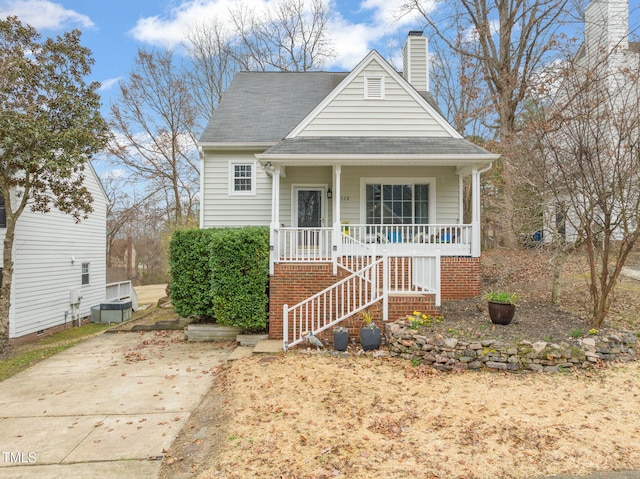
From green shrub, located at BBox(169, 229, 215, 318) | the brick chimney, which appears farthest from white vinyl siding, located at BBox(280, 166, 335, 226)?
the brick chimney

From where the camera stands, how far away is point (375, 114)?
34.3 ft

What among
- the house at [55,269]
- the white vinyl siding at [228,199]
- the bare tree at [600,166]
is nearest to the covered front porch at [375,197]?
the white vinyl siding at [228,199]

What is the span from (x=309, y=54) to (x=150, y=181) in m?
12.6

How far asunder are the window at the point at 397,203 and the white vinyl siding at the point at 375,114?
1.55 meters

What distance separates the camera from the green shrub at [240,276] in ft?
26.7

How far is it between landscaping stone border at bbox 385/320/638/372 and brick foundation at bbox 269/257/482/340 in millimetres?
1062

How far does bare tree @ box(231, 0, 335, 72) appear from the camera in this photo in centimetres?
2281

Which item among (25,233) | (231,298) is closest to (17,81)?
(25,233)

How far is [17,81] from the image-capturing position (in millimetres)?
9750

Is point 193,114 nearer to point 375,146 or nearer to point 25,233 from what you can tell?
point 25,233

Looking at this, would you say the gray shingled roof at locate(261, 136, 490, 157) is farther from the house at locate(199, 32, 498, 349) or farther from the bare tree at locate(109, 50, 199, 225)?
the bare tree at locate(109, 50, 199, 225)

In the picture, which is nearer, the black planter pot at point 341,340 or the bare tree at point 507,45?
the black planter pot at point 341,340

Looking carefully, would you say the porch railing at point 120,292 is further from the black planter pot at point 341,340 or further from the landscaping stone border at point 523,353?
the landscaping stone border at point 523,353

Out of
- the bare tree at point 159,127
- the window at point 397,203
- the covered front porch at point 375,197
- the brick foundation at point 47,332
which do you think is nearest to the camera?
the covered front porch at point 375,197
